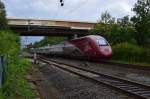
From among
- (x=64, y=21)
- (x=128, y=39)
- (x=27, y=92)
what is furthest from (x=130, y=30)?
(x=27, y=92)

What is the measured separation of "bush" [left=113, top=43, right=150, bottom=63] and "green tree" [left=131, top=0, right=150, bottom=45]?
12.8 ft

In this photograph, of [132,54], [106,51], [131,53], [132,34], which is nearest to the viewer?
[106,51]

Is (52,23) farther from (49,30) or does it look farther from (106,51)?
(106,51)

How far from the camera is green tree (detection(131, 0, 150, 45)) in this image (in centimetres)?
4897

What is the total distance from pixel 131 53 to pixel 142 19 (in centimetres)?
707

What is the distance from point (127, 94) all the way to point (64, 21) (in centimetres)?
7174

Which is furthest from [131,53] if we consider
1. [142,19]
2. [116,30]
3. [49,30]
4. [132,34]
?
[49,30]

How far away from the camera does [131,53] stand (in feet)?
144

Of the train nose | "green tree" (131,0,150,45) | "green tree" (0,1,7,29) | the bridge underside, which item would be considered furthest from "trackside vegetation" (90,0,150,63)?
the bridge underside

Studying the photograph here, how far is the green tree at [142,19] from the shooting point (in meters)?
49.0

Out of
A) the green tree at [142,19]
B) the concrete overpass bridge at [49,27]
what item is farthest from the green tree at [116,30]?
the concrete overpass bridge at [49,27]

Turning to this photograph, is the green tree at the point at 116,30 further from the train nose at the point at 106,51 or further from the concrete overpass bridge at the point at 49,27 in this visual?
the concrete overpass bridge at the point at 49,27

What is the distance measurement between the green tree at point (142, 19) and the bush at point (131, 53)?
3.90m

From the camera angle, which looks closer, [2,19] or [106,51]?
[106,51]
